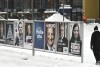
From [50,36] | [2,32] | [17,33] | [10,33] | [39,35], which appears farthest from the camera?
[2,32]

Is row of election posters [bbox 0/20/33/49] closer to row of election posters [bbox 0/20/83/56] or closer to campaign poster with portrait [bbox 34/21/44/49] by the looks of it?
row of election posters [bbox 0/20/83/56]

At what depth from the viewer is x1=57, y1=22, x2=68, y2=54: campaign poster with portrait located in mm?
14609

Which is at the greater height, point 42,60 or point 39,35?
point 39,35

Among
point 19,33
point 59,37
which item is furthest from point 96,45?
point 19,33

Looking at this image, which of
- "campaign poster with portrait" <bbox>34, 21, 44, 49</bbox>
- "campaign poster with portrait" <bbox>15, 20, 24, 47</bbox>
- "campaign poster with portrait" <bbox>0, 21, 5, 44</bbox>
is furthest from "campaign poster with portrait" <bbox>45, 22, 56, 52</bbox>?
"campaign poster with portrait" <bbox>0, 21, 5, 44</bbox>

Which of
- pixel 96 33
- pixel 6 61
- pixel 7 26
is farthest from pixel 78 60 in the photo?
pixel 7 26

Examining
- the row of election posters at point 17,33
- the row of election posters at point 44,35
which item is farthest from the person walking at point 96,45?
the row of election posters at point 17,33

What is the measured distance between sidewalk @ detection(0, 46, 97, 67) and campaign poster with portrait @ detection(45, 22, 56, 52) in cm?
45

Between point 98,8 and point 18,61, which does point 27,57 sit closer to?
point 18,61

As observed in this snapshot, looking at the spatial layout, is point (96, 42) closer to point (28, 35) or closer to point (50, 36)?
point (50, 36)

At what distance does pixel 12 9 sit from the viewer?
6506 centimetres

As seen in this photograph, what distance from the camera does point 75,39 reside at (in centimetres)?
1409

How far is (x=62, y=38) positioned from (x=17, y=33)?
3.36m

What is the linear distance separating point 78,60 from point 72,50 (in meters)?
0.56
